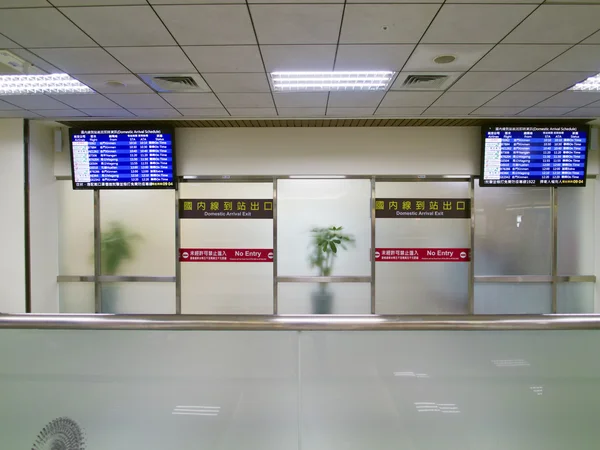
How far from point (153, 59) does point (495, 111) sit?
3.59 metres

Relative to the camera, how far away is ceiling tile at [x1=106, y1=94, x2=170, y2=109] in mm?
3406

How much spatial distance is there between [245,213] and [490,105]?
3.22 meters

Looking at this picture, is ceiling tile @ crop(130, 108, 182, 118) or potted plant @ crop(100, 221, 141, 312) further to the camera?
potted plant @ crop(100, 221, 141, 312)

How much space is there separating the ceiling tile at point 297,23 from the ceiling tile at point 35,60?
1.77 m

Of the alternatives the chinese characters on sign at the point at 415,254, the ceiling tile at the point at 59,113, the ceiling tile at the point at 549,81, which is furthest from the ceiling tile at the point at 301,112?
the ceiling tile at the point at 59,113

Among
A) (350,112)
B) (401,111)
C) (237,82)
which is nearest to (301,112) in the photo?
(350,112)

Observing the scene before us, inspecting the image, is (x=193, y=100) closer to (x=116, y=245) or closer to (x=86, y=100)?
(x=86, y=100)

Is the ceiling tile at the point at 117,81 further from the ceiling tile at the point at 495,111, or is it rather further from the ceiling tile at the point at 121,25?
the ceiling tile at the point at 495,111

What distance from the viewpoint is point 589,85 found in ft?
10.5

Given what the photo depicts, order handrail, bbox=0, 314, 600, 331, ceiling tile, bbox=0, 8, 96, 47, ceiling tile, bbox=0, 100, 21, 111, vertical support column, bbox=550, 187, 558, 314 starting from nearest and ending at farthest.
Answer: handrail, bbox=0, 314, 600, 331 < ceiling tile, bbox=0, 8, 96, 47 < ceiling tile, bbox=0, 100, 21, 111 < vertical support column, bbox=550, 187, 558, 314

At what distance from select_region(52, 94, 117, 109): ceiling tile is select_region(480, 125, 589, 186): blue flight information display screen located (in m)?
4.45

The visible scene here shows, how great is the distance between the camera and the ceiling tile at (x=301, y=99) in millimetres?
3355

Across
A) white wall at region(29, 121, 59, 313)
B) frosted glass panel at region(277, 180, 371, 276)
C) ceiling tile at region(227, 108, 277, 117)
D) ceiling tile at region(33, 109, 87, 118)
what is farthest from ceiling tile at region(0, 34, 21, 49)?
frosted glass panel at region(277, 180, 371, 276)

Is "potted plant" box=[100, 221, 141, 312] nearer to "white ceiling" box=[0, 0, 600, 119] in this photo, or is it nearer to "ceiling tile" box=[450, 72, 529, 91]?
"white ceiling" box=[0, 0, 600, 119]
